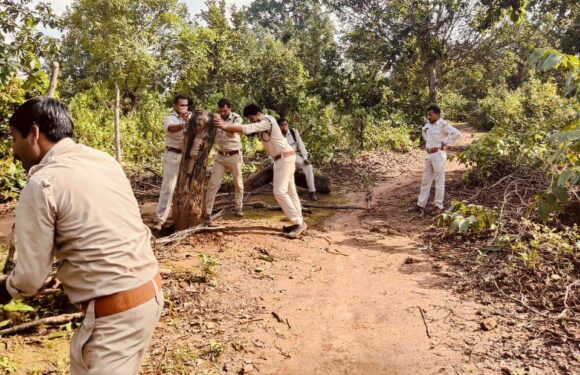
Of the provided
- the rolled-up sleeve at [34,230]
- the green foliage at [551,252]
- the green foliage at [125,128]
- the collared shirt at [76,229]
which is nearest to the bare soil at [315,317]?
the green foliage at [551,252]

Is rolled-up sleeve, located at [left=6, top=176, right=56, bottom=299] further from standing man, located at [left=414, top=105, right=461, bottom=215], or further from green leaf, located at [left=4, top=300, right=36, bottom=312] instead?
standing man, located at [left=414, top=105, right=461, bottom=215]

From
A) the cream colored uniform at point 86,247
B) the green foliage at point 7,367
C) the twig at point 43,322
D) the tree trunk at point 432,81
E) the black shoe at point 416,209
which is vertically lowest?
the green foliage at point 7,367

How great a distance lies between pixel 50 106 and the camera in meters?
1.84

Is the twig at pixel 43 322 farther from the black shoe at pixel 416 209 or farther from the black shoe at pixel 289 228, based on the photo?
the black shoe at pixel 416 209

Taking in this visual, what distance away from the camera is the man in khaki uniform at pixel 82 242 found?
1.69 metres

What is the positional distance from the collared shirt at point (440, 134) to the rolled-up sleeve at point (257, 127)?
124 inches

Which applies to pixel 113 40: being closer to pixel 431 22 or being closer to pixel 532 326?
pixel 431 22

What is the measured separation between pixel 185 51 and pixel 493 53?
41.5 ft

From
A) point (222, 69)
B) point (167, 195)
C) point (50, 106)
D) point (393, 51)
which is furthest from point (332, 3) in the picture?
point (50, 106)

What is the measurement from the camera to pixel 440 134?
7.45 meters

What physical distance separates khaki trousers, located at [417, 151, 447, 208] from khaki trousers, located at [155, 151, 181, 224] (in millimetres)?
4283

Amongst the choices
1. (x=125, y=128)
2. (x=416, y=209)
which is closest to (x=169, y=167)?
(x=416, y=209)

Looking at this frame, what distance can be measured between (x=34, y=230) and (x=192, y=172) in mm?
4402

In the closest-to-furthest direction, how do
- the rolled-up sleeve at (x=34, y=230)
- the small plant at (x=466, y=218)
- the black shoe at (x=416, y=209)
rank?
the rolled-up sleeve at (x=34, y=230), the small plant at (x=466, y=218), the black shoe at (x=416, y=209)
